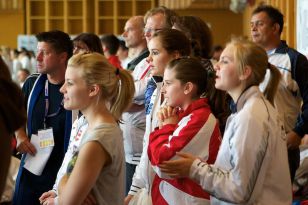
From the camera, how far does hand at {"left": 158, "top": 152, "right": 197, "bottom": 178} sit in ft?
8.10

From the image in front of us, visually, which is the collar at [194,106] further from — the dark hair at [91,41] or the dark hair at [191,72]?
the dark hair at [91,41]

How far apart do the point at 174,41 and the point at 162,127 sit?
0.62 m

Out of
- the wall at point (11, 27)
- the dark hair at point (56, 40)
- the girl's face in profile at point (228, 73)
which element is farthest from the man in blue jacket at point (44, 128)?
the wall at point (11, 27)

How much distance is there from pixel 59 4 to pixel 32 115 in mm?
12155

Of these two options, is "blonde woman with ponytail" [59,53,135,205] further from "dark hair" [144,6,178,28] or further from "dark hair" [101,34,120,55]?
"dark hair" [101,34,120,55]

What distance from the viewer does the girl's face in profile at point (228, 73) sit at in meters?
2.45

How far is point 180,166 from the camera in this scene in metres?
2.48

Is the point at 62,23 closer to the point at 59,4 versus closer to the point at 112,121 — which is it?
the point at 59,4

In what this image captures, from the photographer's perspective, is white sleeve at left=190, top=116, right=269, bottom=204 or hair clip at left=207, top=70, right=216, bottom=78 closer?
white sleeve at left=190, top=116, right=269, bottom=204

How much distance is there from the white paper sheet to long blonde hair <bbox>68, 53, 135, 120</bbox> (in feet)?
3.16

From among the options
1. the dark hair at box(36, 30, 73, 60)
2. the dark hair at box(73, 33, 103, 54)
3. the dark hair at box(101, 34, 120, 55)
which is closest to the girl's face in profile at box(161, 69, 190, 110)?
the dark hair at box(36, 30, 73, 60)

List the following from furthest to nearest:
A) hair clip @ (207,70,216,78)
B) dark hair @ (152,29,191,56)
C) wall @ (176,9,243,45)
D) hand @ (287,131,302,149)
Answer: wall @ (176,9,243,45), hand @ (287,131,302,149), dark hair @ (152,29,191,56), hair clip @ (207,70,216,78)

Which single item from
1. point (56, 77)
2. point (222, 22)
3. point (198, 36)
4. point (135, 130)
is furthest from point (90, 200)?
point (222, 22)

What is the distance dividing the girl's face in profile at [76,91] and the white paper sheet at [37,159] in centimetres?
96
